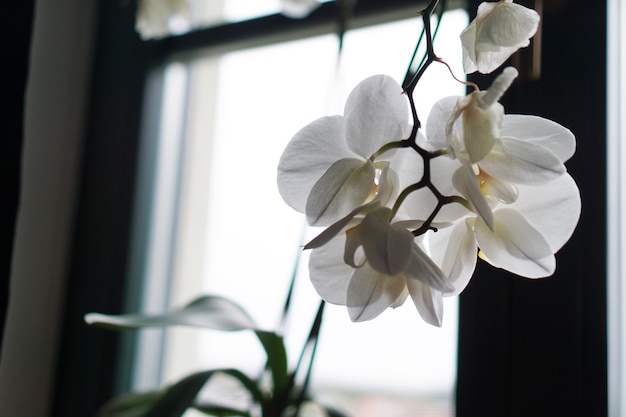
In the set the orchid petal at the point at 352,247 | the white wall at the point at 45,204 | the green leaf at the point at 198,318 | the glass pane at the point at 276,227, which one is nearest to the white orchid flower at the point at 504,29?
the orchid petal at the point at 352,247

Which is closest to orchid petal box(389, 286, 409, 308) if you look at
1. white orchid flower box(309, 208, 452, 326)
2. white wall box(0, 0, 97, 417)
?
white orchid flower box(309, 208, 452, 326)

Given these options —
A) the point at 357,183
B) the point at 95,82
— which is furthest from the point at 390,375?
the point at 95,82

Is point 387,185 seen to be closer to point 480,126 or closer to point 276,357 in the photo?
point 480,126

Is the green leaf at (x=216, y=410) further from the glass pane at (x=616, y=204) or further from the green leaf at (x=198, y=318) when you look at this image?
the glass pane at (x=616, y=204)

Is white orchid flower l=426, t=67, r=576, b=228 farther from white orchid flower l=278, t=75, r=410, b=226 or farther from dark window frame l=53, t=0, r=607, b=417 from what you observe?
dark window frame l=53, t=0, r=607, b=417

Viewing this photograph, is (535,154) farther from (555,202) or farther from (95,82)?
(95,82)
